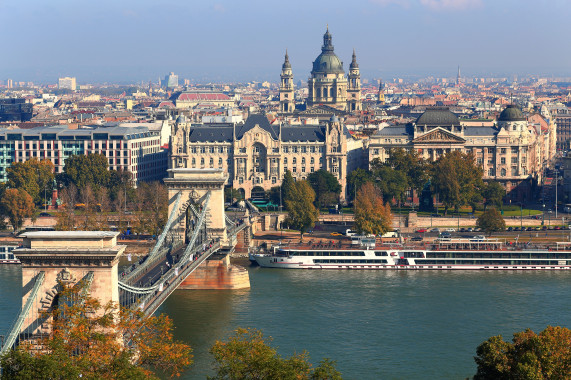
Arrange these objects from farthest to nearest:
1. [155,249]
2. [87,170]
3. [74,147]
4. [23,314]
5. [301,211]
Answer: [74,147] → [87,170] → [301,211] → [155,249] → [23,314]

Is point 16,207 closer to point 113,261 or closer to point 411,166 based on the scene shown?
point 411,166

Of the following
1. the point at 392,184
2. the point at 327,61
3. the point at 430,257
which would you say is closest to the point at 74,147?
the point at 392,184

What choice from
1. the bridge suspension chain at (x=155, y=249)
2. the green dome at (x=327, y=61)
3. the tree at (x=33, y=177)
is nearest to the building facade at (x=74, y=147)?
the tree at (x=33, y=177)

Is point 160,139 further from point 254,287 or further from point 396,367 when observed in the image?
point 396,367

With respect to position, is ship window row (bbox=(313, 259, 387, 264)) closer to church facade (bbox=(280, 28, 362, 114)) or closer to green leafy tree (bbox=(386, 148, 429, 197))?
green leafy tree (bbox=(386, 148, 429, 197))

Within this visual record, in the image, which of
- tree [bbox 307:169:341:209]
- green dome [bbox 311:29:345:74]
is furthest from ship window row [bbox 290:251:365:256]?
green dome [bbox 311:29:345:74]

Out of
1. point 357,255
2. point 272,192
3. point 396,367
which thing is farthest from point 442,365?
point 272,192

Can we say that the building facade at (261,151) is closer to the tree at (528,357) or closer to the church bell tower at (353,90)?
the tree at (528,357)
